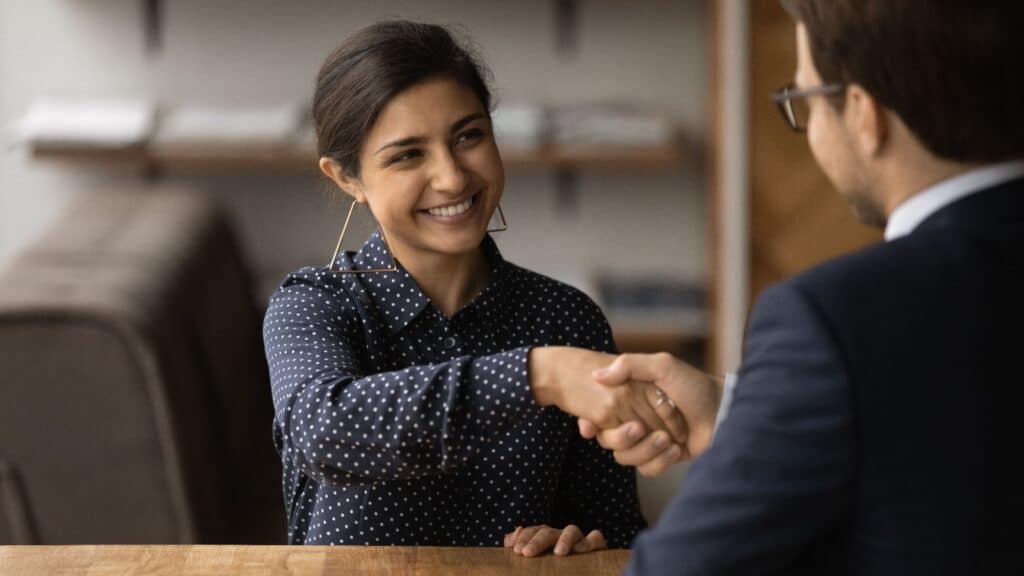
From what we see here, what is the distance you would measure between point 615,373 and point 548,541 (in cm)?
23

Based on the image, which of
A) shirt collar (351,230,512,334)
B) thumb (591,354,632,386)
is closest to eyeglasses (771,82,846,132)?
thumb (591,354,632,386)

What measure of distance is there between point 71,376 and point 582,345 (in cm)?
137

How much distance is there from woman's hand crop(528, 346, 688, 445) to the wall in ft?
8.28

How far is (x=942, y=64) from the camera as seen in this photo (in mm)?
1037

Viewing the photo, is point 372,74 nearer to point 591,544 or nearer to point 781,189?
point 591,544

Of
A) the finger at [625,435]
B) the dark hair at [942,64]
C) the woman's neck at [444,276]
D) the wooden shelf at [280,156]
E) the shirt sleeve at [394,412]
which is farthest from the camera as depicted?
the wooden shelf at [280,156]

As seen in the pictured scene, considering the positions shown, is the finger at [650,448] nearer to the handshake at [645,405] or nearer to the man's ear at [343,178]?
the handshake at [645,405]

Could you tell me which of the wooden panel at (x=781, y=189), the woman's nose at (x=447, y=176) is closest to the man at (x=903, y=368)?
the woman's nose at (x=447, y=176)

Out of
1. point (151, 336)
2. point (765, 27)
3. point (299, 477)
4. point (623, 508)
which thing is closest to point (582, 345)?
point (623, 508)

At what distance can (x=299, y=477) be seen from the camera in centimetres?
175

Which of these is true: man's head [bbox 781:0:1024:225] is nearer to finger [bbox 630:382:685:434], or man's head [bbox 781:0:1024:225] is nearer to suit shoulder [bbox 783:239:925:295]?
suit shoulder [bbox 783:239:925:295]

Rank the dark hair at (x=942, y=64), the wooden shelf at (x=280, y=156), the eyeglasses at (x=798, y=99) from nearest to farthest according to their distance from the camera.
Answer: the dark hair at (x=942, y=64) → the eyeglasses at (x=798, y=99) → the wooden shelf at (x=280, y=156)

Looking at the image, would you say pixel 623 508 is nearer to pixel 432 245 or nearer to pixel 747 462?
pixel 432 245

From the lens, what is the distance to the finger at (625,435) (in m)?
1.49
